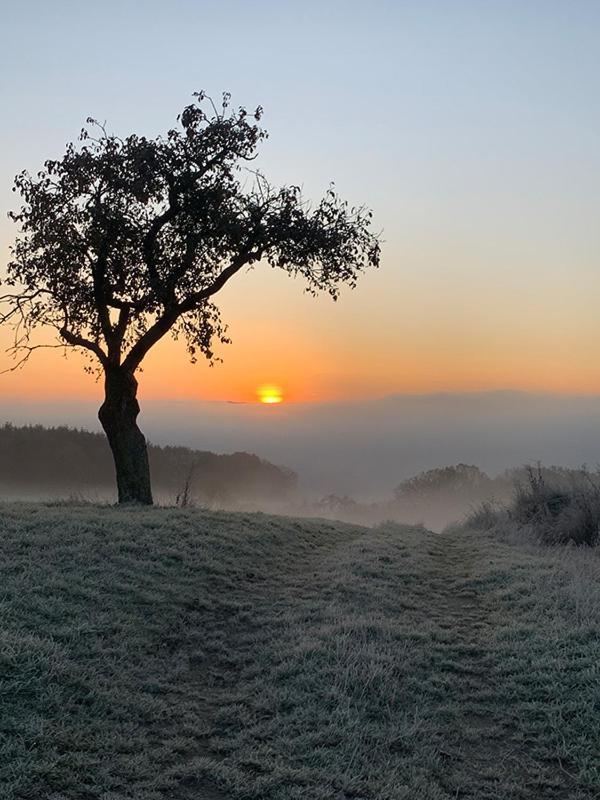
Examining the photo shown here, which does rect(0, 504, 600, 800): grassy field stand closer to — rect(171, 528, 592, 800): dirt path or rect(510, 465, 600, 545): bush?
rect(171, 528, 592, 800): dirt path

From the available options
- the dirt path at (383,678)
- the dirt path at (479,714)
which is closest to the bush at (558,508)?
the dirt path at (383,678)

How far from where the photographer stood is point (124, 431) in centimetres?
1953

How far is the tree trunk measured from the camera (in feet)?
64.0

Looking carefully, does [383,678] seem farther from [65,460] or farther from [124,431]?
[65,460]

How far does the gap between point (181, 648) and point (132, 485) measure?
11.5m

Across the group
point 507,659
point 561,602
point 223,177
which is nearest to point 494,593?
point 561,602

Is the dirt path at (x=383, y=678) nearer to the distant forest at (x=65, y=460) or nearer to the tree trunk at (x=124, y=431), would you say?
the tree trunk at (x=124, y=431)

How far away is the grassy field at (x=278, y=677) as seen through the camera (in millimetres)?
5445

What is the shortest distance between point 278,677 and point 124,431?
13.2 m

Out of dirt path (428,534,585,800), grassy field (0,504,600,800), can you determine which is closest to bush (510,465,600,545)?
grassy field (0,504,600,800)

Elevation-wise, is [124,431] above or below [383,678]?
above

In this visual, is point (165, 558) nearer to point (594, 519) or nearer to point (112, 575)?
point (112, 575)

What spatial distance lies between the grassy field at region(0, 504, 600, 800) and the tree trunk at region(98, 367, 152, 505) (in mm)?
6338

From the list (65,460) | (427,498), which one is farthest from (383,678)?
(427,498)
